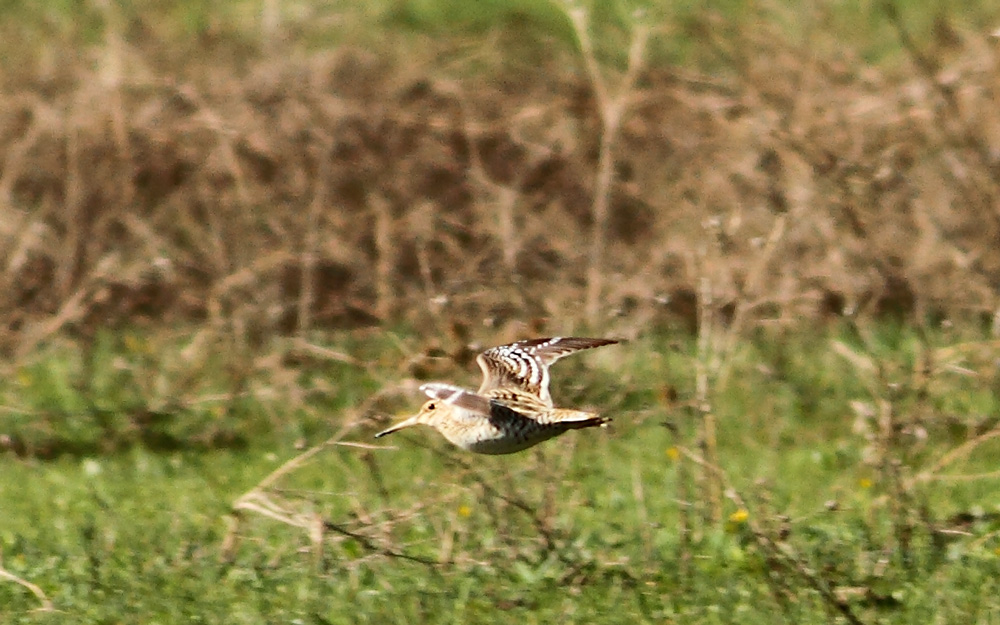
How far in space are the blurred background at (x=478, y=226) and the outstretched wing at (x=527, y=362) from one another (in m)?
1.53

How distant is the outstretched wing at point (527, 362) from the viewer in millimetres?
5699

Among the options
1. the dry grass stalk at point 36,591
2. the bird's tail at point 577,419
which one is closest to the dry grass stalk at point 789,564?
the bird's tail at point 577,419

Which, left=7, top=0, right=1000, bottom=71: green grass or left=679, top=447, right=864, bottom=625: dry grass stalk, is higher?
left=7, top=0, right=1000, bottom=71: green grass

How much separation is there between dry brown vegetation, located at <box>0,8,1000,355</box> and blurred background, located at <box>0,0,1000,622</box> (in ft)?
0.08

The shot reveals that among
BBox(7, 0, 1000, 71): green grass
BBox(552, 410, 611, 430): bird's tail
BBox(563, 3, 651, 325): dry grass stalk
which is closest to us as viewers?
BBox(552, 410, 611, 430): bird's tail

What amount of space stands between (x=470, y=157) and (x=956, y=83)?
3270mm

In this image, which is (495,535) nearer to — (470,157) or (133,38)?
(470,157)

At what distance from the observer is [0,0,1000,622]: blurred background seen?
30.4 feet

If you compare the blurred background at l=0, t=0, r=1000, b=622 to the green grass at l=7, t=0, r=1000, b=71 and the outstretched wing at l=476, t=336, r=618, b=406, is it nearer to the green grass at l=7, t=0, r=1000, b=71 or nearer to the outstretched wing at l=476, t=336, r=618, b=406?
the green grass at l=7, t=0, r=1000, b=71

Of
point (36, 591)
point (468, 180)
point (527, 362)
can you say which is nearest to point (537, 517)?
point (527, 362)

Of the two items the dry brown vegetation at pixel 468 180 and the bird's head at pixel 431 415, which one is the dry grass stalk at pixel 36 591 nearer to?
the bird's head at pixel 431 415

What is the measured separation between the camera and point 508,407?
5.16 m

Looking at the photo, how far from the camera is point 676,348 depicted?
672 cm

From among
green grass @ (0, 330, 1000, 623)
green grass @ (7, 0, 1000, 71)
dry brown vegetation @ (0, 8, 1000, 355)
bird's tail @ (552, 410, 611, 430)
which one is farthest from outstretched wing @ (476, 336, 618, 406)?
green grass @ (7, 0, 1000, 71)
